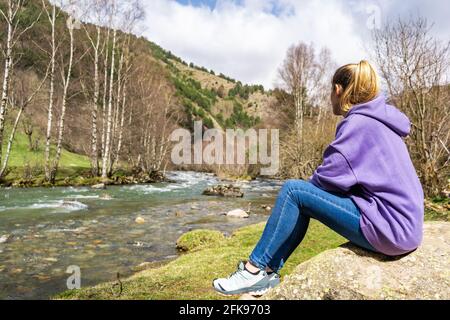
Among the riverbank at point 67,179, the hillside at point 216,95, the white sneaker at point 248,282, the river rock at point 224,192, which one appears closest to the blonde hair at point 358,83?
the white sneaker at point 248,282

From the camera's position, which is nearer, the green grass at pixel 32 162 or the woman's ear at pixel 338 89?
the woman's ear at pixel 338 89

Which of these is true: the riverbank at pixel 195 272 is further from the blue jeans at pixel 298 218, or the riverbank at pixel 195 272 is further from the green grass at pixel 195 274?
the blue jeans at pixel 298 218

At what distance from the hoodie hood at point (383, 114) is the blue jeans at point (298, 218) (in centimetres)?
62

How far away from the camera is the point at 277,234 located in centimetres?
302

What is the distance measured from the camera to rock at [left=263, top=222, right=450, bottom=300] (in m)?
2.69

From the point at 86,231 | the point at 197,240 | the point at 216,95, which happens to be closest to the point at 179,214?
the point at 86,231

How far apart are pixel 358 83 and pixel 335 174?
28.8 inches

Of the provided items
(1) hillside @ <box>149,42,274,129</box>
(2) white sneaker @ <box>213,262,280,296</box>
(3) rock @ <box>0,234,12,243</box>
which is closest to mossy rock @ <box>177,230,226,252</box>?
(3) rock @ <box>0,234,12,243</box>

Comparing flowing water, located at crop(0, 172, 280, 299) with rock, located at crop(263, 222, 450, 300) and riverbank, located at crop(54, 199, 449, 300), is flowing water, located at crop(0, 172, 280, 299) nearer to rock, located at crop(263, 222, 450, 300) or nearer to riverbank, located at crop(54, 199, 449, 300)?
riverbank, located at crop(54, 199, 449, 300)

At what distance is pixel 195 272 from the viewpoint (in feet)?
16.8

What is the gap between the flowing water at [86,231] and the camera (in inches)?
245
